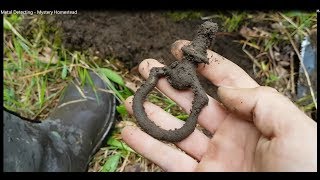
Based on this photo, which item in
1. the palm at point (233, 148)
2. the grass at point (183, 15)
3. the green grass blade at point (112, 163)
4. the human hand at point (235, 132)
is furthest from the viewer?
the grass at point (183, 15)

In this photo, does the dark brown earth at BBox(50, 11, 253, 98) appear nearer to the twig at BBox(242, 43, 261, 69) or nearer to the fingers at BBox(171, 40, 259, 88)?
the twig at BBox(242, 43, 261, 69)

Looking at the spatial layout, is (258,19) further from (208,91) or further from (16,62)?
(16,62)

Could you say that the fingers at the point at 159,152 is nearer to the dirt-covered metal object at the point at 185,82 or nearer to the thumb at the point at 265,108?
the dirt-covered metal object at the point at 185,82

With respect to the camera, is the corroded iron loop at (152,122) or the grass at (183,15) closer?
the corroded iron loop at (152,122)

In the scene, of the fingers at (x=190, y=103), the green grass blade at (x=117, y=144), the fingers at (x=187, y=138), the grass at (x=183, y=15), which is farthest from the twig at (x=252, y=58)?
the green grass blade at (x=117, y=144)

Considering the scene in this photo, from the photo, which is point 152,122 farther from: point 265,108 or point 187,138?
point 265,108

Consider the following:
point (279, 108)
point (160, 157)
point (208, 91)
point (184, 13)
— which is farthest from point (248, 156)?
point (184, 13)


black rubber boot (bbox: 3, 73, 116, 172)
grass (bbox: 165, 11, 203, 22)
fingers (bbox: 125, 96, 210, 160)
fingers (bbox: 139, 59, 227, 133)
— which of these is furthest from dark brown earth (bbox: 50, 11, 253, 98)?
fingers (bbox: 125, 96, 210, 160)
